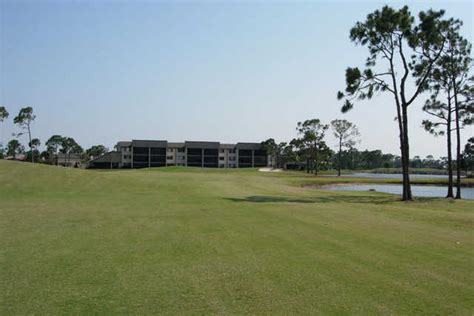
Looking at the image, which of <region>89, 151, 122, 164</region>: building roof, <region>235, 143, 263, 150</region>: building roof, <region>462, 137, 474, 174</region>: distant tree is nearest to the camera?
<region>462, 137, 474, 174</region>: distant tree

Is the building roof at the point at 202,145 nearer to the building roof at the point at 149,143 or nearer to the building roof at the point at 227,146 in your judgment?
the building roof at the point at 227,146

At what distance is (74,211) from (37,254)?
24.2 feet

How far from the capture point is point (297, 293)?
625 cm

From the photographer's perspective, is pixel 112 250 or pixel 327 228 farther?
pixel 327 228

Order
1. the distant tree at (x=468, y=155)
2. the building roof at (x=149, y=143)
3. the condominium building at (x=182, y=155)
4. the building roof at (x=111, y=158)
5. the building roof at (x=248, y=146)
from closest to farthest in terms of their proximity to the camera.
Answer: the distant tree at (x=468, y=155) → the building roof at (x=111, y=158) → the condominium building at (x=182, y=155) → the building roof at (x=149, y=143) → the building roof at (x=248, y=146)

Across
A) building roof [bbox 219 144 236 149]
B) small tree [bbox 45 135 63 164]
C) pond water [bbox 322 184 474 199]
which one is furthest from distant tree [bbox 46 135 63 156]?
pond water [bbox 322 184 474 199]

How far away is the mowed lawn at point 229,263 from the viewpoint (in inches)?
229

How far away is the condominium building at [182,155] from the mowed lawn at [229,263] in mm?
121892

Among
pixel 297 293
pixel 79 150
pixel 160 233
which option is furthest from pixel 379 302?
pixel 79 150

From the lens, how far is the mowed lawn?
5812mm

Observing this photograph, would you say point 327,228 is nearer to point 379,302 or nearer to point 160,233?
point 160,233

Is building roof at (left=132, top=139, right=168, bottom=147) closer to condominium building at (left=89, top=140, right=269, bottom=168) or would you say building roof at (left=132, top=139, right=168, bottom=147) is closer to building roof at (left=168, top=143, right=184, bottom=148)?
condominium building at (left=89, top=140, right=269, bottom=168)

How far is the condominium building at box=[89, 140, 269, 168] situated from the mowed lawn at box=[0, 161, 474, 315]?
12189 cm

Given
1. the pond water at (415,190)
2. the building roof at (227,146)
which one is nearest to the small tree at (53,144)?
the building roof at (227,146)
